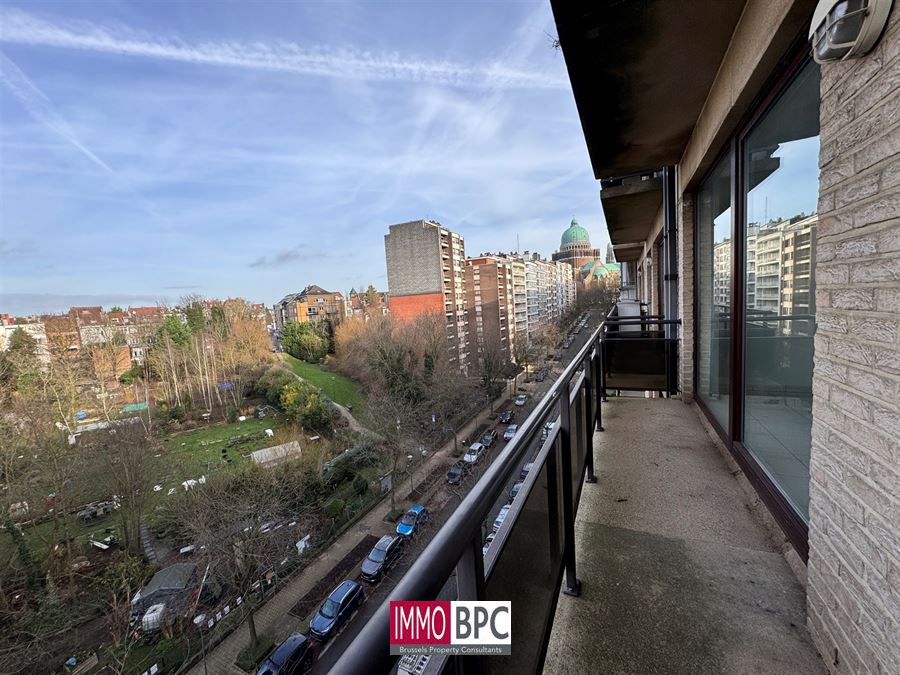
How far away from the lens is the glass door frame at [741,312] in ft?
6.98

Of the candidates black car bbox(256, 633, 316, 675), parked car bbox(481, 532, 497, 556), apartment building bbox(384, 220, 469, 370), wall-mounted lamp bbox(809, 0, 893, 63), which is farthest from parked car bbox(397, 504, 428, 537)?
apartment building bbox(384, 220, 469, 370)

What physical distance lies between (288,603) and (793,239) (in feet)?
44.9

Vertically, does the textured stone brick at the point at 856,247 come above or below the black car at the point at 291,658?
above

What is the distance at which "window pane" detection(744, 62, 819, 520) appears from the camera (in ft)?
6.54

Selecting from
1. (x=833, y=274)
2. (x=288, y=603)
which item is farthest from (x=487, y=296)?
(x=833, y=274)

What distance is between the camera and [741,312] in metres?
2.93

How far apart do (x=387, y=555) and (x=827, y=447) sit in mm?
13013

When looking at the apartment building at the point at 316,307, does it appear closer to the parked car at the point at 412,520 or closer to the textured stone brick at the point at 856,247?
the parked car at the point at 412,520

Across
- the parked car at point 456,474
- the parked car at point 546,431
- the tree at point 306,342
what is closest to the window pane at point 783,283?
the parked car at point 546,431

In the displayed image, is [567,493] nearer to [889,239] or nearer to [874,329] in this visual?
[874,329]

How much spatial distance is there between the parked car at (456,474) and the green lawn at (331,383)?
1034 centimetres

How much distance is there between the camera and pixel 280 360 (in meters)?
35.7

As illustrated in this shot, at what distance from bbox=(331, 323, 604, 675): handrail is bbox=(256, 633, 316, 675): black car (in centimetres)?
1068

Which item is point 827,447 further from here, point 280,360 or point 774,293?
point 280,360
